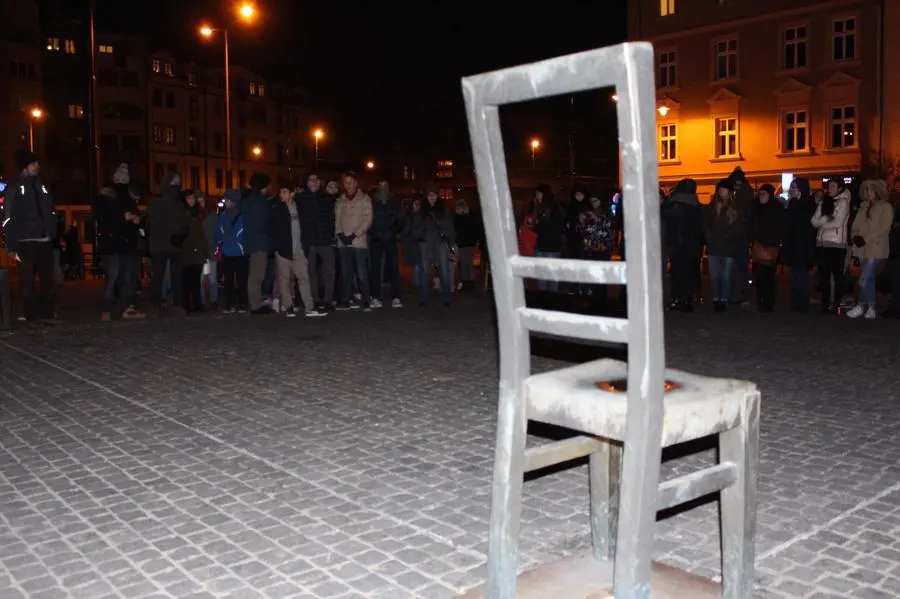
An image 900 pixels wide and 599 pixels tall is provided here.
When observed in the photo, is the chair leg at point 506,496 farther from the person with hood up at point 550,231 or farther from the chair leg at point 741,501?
the person with hood up at point 550,231

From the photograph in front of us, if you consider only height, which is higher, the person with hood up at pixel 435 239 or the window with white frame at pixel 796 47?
the window with white frame at pixel 796 47

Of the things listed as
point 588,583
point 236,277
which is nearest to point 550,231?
point 236,277

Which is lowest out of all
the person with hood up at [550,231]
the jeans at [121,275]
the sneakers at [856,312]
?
the sneakers at [856,312]

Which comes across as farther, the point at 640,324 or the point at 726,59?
the point at 726,59

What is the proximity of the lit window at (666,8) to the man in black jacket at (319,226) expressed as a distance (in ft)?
105

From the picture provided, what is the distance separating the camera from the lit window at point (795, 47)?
3816 centimetres

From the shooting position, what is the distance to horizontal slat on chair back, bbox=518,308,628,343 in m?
2.73

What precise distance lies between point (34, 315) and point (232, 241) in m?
3.08

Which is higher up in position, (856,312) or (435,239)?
(435,239)

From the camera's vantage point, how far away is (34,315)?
13.5 metres

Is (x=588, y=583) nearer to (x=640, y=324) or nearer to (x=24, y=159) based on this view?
(x=640, y=324)

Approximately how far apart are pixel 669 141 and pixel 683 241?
29981 millimetres

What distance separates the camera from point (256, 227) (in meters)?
13.8

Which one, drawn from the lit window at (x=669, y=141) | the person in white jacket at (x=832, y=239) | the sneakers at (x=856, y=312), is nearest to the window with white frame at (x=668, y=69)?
the lit window at (x=669, y=141)
